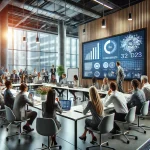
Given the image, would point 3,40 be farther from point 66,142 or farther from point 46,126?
point 46,126

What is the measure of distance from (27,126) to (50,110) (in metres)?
1.28

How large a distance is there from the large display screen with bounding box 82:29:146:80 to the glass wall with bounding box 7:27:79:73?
617 centimetres

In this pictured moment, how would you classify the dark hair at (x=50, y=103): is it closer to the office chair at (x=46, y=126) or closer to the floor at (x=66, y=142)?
the office chair at (x=46, y=126)

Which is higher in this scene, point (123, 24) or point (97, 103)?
point (123, 24)

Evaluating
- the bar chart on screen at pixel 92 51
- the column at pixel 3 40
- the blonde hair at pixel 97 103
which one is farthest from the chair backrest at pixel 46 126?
the column at pixel 3 40

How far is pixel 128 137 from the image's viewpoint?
141 inches

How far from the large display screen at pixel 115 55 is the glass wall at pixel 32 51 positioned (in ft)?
20.2

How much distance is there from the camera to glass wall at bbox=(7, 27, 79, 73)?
1422cm

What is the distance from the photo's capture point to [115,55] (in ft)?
29.3

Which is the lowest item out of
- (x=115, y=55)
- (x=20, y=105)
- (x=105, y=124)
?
(x=105, y=124)

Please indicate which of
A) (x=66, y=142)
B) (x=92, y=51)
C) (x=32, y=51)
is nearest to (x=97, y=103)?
(x=66, y=142)

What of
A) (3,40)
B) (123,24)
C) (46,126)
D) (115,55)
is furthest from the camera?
(3,40)

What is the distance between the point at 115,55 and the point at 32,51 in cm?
896

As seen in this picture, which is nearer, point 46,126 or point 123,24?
point 46,126
